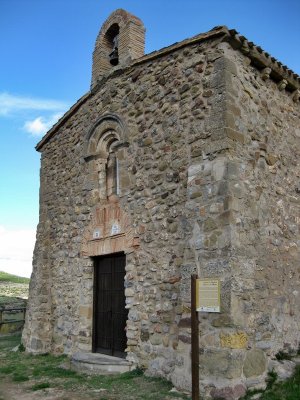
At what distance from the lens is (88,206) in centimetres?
855

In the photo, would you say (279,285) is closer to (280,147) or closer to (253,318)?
(253,318)

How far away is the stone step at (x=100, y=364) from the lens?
6.75 m

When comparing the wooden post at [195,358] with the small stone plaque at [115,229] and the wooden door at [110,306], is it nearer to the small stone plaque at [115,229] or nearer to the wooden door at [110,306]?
the wooden door at [110,306]

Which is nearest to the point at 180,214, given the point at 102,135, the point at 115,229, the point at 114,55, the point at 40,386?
the point at 115,229

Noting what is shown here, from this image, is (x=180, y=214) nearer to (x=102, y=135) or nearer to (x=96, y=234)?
(x=96, y=234)

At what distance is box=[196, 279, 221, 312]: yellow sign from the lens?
5004 mm

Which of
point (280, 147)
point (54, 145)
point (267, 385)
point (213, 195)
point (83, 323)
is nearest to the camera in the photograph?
point (267, 385)

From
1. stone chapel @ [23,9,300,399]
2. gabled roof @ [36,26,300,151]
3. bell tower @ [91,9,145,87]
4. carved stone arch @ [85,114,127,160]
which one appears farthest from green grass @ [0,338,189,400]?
bell tower @ [91,9,145,87]

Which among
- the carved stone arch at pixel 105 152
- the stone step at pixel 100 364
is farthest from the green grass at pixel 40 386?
the carved stone arch at pixel 105 152

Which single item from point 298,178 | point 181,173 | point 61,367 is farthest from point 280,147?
point 61,367

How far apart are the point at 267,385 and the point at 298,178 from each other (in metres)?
3.74

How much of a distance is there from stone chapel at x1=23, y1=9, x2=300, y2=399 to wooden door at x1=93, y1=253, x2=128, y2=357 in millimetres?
31

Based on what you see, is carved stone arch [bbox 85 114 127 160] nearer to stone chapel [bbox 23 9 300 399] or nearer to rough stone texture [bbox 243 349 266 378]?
stone chapel [bbox 23 9 300 399]

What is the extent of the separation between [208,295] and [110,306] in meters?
3.10
